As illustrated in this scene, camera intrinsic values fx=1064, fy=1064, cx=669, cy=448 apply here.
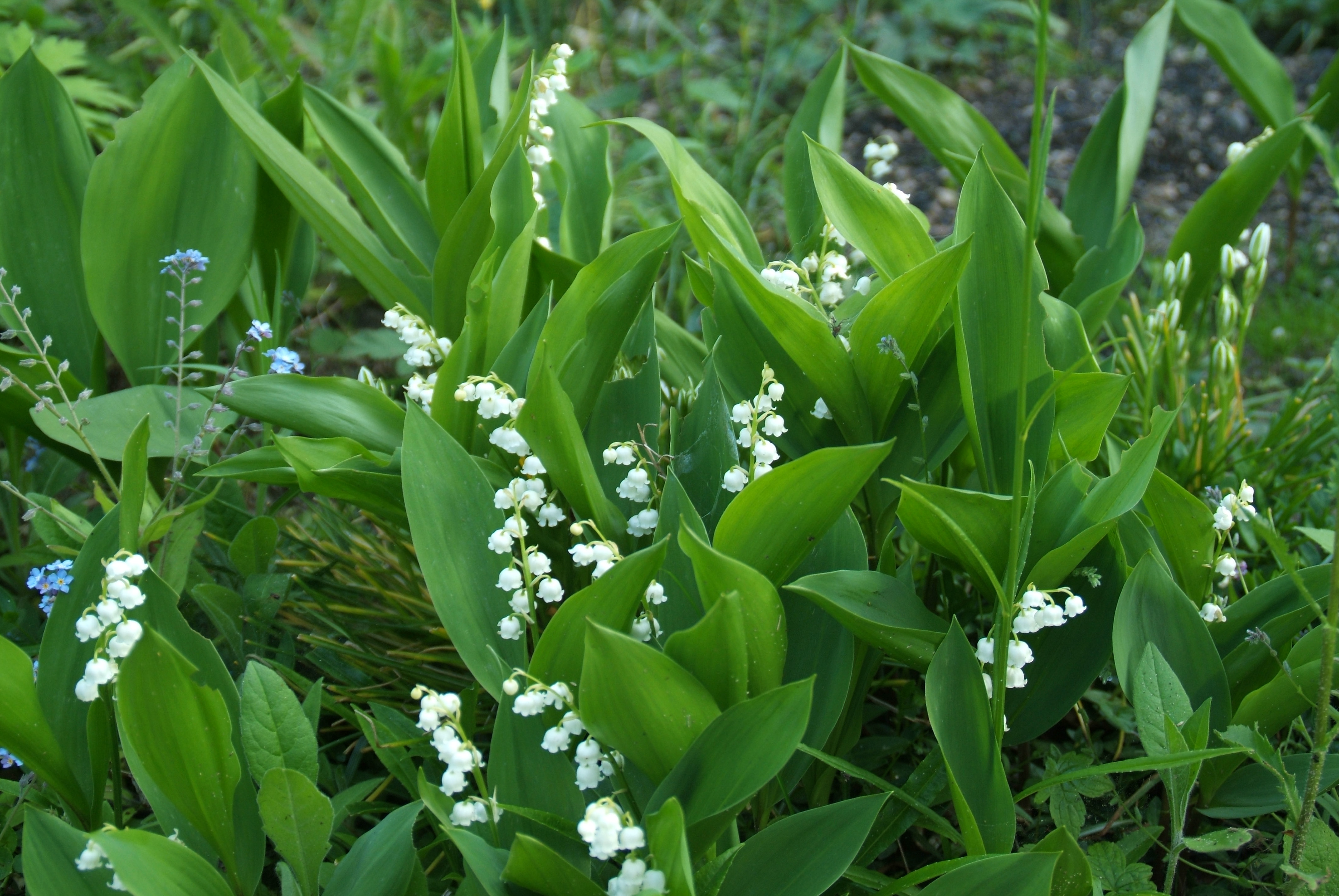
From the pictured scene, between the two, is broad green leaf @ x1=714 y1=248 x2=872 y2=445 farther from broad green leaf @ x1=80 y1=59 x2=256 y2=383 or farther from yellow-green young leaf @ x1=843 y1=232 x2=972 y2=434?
broad green leaf @ x1=80 y1=59 x2=256 y2=383

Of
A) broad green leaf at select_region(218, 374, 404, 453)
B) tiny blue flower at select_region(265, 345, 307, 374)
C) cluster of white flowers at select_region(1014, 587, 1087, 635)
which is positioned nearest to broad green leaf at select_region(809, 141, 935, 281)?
cluster of white flowers at select_region(1014, 587, 1087, 635)

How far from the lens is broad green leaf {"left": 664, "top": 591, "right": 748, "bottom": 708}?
0.92m

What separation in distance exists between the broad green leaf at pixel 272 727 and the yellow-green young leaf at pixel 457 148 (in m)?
0.78

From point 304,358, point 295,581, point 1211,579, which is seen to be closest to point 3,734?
point 295,581

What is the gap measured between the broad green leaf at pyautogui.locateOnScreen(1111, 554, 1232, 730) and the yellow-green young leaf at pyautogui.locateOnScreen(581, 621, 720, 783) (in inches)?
18.3

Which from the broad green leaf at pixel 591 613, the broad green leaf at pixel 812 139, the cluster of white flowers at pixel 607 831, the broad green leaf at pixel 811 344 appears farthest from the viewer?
the broad green leaf at pixel 812 139

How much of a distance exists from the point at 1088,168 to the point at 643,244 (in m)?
1.01

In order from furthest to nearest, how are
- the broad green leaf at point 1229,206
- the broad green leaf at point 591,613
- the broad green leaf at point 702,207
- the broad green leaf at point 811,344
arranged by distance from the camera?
the broad green leaf at point 1229,206 < the broad green leaf at point 702,207 < the broad green leaf at point 811,344 < the broad green leaf at point 591,613

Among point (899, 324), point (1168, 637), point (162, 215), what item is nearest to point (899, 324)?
point (899, 324)

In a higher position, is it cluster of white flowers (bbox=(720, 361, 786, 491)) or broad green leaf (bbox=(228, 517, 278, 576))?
cluster of white flowers (bbox=(720, 361, 786, 491))

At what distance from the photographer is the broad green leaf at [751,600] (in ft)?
3.04

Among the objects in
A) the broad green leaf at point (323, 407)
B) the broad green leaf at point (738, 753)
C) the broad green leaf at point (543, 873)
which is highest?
the broad green leaf at point (323, 407)

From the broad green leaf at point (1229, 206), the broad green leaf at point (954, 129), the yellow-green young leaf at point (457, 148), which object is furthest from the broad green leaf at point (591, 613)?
the broad green leaf at point (1229, 206)

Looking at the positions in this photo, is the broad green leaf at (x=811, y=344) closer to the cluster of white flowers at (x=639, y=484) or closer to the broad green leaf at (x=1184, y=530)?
the cluster of white flowers at (x=639, y=484)
